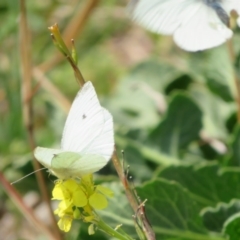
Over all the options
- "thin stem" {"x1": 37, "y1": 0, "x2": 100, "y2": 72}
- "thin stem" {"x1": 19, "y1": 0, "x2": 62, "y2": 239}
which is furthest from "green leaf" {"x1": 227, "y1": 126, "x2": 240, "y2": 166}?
"thin stem" {"x1": 37, "y1": 0, "x2": 100, "y2": 72}

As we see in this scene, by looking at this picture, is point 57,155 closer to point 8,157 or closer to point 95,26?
point 8,157

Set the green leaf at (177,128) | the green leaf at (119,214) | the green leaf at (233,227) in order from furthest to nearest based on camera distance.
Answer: the green leaf at (177,128) < the green leaf at (119,214) < the green leaf at (233,227)

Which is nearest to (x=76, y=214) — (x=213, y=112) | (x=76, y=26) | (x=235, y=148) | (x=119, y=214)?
(x=119, y=214)

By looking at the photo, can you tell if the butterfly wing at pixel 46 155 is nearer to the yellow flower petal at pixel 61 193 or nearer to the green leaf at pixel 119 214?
the yellow flower petal at pixel 61 193

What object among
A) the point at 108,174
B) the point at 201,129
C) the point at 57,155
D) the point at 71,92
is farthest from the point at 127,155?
the point at 71,92

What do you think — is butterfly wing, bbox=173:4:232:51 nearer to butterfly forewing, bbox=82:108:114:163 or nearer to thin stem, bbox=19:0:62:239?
butterfly forewing, bbox=82:108:114:163

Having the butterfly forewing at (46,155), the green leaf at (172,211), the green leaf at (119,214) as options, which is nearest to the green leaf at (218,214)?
the green leaf at (172,211)

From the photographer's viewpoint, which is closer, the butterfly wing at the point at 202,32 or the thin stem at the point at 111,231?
the thin stem at the point at 111,231
